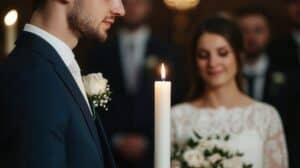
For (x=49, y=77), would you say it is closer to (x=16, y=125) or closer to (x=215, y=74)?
(x=16, y=125)

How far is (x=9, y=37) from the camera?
4895 mm

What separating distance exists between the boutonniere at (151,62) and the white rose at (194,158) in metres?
2.44

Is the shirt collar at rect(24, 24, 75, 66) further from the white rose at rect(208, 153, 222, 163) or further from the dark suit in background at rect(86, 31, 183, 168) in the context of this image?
the dark suit in background at rect(86, 31, 183, 168)

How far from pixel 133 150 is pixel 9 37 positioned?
206 centimetres

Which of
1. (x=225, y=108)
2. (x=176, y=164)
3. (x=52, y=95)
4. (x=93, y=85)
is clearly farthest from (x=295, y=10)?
(x=52, y=95)

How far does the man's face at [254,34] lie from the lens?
6992mm

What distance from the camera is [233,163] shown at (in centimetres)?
456

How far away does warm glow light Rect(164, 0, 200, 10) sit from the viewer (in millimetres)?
8769

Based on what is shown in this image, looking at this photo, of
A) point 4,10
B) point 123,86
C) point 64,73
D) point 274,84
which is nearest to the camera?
point 64,73

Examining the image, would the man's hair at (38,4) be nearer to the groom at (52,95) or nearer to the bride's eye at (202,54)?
the groom at (52,95)

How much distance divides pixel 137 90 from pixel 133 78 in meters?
0.19

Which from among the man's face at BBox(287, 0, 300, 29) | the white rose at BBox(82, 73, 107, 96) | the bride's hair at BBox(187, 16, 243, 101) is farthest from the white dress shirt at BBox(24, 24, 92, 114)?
the man's face at BBox(287, 0, 300, 29)

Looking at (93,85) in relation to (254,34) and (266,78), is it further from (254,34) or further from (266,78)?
(254,34)

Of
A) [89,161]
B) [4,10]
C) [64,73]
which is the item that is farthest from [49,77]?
[4,10]
